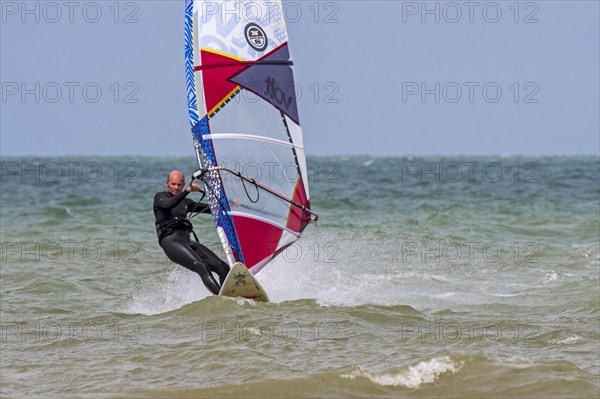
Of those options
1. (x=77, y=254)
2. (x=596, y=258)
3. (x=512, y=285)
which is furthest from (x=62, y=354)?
(x=596, y=258)

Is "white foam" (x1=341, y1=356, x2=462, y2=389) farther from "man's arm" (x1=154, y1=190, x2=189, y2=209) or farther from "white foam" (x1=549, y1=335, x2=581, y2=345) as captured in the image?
"man's arm" (x1=154, y1=190, x2=189, y2=209)

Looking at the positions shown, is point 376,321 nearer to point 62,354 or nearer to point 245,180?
point 245,180

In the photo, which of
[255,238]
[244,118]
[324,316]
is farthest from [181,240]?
[324,316]

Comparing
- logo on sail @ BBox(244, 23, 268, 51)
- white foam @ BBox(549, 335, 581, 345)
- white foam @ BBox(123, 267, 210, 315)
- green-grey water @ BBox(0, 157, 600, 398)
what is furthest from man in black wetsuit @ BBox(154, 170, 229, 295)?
white foam @ BBox(549, 335, 581, 345)

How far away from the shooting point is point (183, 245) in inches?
368

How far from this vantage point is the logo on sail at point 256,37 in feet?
31.3

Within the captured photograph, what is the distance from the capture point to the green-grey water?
6344mm

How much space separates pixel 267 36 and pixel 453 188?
25.2 m

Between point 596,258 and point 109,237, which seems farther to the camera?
point 109,237

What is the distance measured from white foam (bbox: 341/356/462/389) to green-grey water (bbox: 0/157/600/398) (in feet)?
0.05

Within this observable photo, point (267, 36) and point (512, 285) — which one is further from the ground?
point (267, 36)

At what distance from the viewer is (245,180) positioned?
9617 mm

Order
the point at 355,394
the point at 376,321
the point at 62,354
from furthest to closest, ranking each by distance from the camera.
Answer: the point at 376,321
the point at 62,354
the point at 355,394

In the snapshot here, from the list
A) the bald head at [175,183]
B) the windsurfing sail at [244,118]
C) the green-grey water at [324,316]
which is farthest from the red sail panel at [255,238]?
the bald head at [175,183]
